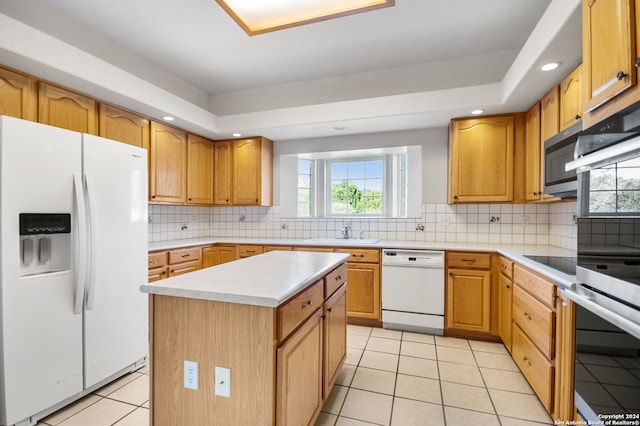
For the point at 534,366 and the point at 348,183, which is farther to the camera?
the point at 348,183

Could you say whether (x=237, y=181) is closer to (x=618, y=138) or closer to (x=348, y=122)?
(x=348, y=122)

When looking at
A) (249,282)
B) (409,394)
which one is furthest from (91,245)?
(409,394)

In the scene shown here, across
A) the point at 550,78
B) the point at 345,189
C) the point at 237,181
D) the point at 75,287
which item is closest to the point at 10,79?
the point at 75,287

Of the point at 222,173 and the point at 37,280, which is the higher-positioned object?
the point at 222,173

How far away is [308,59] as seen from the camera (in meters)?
2.98

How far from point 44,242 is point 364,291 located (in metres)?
2.63

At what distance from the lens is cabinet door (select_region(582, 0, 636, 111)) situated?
1136 mm

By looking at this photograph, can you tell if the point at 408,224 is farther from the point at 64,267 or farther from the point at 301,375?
the point at 64,267

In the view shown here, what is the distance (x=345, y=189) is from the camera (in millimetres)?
4117

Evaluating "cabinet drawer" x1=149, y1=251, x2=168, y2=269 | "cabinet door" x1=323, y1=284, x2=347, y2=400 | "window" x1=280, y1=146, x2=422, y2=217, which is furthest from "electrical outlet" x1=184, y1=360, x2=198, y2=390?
"window" x1=280, y1=146, x2=422, y2=217

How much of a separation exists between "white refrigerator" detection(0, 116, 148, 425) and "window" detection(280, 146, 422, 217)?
2.15 meters

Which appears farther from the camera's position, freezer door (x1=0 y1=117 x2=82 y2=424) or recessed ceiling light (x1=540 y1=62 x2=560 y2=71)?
recessed ceiling light (x1=540 y1=62 x2=560 y2=71)

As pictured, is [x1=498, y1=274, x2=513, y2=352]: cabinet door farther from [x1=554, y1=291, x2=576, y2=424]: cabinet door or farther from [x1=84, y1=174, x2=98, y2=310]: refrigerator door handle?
[x1=84, y1=174, x2=98, y2=310]: refrigerator door handle

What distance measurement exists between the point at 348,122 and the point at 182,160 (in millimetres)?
1998
